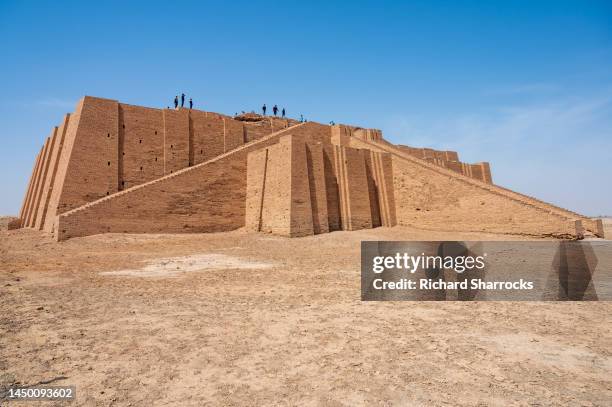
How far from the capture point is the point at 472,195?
17.2 m

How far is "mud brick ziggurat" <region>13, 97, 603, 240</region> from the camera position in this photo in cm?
1592

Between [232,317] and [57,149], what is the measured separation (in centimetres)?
2053

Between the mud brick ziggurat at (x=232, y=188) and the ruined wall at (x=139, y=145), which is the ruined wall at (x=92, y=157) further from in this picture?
the ruined wall at (x=139, y=145)

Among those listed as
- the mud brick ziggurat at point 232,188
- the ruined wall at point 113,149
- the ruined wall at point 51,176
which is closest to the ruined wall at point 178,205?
the mud brick ziggurat at point 232,188

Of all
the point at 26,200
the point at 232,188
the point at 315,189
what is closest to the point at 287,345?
the point at 315,189

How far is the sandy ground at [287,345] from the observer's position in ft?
10.1

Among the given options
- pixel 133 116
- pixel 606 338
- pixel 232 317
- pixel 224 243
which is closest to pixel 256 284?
pixel 232 317

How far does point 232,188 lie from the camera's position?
19.4 metres

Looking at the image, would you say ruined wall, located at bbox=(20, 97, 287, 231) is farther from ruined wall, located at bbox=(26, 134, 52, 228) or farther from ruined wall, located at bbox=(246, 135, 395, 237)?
ruined wall, located at bbox=(246, 135, 395, 237)

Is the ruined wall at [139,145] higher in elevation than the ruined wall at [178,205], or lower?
higher

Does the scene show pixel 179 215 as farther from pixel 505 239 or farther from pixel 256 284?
pixel 505 239

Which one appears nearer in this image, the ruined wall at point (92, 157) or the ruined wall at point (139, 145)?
the ruined wall at point (92, 157)

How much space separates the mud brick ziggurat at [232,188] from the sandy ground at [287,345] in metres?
8.96

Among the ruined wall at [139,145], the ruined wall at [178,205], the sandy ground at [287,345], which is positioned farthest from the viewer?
the ruined wall at [139,145]
